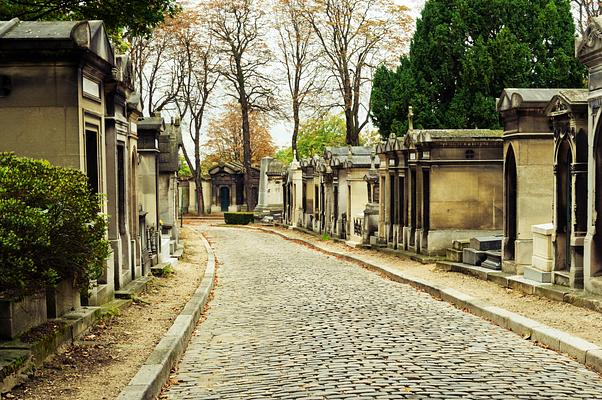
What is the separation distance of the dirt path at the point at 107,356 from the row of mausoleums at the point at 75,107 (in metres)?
0.52

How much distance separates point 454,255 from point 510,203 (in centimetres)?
300

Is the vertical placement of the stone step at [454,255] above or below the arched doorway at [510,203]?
below

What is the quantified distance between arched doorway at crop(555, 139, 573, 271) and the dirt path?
587 centimetres

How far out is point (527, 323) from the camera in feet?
29.5

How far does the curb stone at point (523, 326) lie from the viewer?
24.2 ft

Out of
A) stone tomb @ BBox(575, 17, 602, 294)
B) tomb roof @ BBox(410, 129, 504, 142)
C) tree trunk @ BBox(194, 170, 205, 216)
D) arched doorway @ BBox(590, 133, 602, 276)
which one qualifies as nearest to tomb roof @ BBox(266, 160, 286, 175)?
tree trunk @ BBox(194, 170, 205, 216)

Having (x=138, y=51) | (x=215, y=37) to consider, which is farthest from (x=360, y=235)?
(x=215, y=37)

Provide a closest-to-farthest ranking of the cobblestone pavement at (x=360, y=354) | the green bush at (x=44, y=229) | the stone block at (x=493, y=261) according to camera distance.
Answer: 1. the green bush at (x=44, y=229)
2. the cobblestone pavement at (x=360, y=354)
3. the stone block at (x=493, y=261)

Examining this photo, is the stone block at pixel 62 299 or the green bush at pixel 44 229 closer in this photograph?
the green bush at pixel 44 229

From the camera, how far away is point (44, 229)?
6391 mm

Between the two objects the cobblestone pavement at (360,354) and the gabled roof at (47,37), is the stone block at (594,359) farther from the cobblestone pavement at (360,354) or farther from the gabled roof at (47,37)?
the gabled roof at (47,37)

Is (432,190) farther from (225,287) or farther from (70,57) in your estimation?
(70,57)

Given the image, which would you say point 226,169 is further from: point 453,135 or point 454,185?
point 453,135

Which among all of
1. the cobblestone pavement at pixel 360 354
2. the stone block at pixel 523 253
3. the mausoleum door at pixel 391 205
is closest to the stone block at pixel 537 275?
the stone block at pixel 523 253
